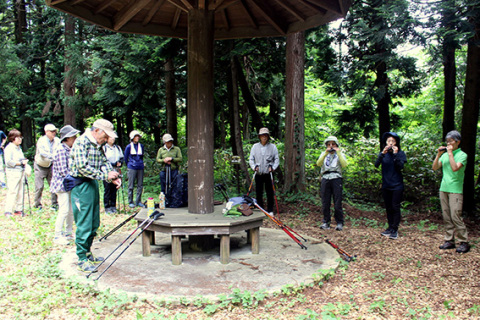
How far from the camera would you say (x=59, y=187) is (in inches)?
248

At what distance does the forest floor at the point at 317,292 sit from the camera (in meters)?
3.87

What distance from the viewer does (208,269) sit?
4.98m

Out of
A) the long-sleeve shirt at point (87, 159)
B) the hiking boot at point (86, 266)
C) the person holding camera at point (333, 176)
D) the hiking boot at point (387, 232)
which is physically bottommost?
the hiking boot at point (387, 232)

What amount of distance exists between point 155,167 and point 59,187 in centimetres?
941

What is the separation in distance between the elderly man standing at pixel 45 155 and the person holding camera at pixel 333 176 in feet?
19.6

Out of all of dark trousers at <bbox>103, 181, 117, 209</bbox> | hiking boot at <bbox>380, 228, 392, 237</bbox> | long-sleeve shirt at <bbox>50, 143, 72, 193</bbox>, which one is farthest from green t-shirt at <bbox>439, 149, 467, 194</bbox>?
dark trousers at <bbox>103, 181, 117, 209</bbox>

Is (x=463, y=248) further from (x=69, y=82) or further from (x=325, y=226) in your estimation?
(x=69, y=82)

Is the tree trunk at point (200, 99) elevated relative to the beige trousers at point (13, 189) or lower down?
elevated

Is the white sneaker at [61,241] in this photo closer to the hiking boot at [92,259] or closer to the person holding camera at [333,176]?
the hiking boot at [92,259]

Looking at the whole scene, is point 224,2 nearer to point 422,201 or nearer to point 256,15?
point 256,15

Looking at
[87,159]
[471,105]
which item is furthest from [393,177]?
[87,159]

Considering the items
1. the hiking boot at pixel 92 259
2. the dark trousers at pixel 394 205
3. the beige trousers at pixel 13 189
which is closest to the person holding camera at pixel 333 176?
Result: the dark trousers at pixel 394 205

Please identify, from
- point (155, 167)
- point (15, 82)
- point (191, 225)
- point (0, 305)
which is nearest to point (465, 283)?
point (191, 225)

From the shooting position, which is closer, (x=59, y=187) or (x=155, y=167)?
(x=59, y=187)
